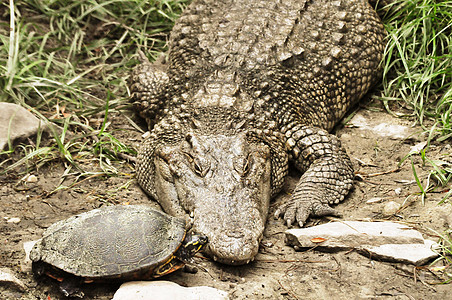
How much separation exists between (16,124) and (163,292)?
258 cm

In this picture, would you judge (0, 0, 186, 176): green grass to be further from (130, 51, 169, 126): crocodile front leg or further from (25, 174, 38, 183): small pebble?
(130, 51, 169, 126): crocodile front leg

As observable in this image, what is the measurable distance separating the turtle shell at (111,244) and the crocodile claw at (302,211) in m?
1.14

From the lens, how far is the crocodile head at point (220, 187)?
359cm

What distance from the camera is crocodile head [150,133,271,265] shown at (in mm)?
3594

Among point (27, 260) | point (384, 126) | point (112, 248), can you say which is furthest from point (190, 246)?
point (384, 126)

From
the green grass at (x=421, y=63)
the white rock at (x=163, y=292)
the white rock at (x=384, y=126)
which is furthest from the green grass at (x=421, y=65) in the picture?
the white rock at (x=163, y=292)

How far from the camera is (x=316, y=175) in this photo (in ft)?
15.4

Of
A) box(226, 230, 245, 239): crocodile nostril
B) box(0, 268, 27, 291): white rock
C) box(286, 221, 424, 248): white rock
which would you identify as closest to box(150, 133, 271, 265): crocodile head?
box(226, 230, 245, 239): crocodile nostril

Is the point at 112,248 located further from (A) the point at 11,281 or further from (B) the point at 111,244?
(A) the point at 11,281

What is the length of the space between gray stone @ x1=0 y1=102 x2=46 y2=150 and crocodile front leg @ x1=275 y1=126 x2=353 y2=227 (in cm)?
240

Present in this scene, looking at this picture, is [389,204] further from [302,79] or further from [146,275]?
[146,275]

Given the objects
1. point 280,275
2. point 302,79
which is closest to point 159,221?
point 280,275

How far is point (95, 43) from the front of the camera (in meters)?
6.64

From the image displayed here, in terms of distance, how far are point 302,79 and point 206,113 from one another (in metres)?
1.15
